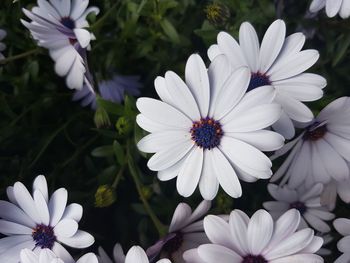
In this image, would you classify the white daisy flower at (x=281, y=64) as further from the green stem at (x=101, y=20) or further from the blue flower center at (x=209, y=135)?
the green stem at (x=101, y=20)

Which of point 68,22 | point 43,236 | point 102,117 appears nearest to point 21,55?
point 68,22

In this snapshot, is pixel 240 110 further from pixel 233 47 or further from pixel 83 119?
pixel 83 119

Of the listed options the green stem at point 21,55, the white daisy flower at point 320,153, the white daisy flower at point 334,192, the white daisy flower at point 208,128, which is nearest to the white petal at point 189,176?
the white daisy flower at point 208,128

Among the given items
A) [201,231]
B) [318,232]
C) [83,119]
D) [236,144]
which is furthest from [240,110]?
[83,119]

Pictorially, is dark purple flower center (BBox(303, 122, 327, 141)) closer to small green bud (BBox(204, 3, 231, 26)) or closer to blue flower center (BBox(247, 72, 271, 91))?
blue flower center (BBox(247, 72, 271, 91))

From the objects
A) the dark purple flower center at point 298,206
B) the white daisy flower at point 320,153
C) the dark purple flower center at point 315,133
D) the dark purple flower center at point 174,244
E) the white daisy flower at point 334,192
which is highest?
the dark purple flower center at point 315,133

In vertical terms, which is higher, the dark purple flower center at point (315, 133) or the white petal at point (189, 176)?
the dark purple flower center at point (315, 133)

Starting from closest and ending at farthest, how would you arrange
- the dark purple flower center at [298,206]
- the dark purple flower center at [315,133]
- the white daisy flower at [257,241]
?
the white daisy flower at [257,241], the dark purple flower center at [315,133], the dark purple flower center at [298,206]

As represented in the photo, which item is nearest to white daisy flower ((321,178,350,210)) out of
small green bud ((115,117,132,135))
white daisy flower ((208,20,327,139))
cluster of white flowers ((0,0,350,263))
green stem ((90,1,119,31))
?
cluster of white flowers ((0,0,350,263))

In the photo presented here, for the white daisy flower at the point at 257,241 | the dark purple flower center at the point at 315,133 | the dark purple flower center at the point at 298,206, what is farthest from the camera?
the dark purple flower center at the point at 298,206
